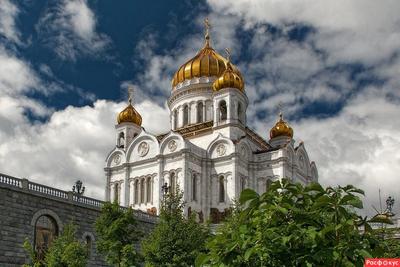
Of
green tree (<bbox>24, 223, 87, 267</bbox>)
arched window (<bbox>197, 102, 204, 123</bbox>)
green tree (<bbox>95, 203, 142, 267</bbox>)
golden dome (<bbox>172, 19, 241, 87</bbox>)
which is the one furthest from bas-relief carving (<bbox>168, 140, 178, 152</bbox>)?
green tree (<bbox>24, 223, 87, 267</bbox>)

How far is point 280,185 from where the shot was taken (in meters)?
7.68

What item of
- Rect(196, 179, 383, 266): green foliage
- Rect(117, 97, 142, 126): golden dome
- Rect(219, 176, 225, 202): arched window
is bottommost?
Rect(196, 179, 383, 266): green foliage

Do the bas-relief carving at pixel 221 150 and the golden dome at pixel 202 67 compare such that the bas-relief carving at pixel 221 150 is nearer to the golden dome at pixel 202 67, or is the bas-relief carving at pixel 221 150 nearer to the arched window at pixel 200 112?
the arched window at pixel 200 112

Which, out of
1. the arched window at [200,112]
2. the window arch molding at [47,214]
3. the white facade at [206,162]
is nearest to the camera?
the window arch molding at [47,214]

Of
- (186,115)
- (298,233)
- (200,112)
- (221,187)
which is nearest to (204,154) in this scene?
(221,187)

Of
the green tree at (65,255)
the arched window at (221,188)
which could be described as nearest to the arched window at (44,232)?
the green tree at (65,255)

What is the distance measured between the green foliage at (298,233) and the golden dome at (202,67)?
164ft

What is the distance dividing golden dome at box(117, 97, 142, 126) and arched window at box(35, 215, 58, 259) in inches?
1041

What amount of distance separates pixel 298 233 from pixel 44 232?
83.5ft

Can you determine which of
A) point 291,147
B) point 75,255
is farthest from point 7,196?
point 291,147

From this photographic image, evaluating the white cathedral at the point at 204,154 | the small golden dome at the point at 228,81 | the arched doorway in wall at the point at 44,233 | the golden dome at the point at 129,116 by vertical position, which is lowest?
the arched doorway in wall at the point at 44,233

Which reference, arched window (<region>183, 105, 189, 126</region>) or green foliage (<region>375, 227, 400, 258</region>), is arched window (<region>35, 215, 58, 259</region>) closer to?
green foliage (<region>375, 227, 400, 258</region>)

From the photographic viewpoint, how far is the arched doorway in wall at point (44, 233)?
96.9 feet

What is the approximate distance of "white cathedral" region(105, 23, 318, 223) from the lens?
48.7 metres
